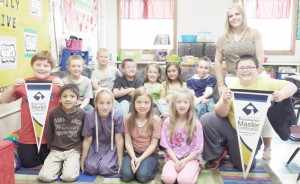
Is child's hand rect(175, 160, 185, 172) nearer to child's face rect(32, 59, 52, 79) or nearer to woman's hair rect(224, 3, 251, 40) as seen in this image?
woman's hair rect(224, 3, 251, 40)

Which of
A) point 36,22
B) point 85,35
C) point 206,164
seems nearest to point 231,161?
point 206,164

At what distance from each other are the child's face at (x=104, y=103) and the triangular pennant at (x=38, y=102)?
1.57ft

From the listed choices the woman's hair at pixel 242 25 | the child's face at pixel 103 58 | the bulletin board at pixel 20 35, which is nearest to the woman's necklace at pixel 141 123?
the woman's hair at pixel 242 25

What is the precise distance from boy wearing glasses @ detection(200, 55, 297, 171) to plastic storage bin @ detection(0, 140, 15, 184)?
64.4 inches

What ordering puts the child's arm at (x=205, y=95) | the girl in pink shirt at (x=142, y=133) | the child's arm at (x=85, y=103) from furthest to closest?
1. the child's arm at (x=205, y=95)
2. the child's arm at (x=85, y=103)
3. the girl in pink shirt at (x=142, y=133)

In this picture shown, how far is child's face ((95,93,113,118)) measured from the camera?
2.62 meters

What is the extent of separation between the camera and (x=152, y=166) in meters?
2.55

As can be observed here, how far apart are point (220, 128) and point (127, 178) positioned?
959mm

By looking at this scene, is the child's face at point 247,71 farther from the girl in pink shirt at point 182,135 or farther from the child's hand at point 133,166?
the child's hand at point 133,166

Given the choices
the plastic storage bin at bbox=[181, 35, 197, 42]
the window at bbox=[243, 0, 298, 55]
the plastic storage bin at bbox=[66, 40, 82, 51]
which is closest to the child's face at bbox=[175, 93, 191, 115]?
the plastic storage bin at bbox=[66, 40, 82, 51]

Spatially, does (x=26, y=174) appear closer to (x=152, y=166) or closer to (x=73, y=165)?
(x=73, y=165)

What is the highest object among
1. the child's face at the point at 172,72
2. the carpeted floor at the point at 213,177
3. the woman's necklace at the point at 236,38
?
the woman's necklace at the point at 236,38

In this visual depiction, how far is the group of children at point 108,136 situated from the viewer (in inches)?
99.0

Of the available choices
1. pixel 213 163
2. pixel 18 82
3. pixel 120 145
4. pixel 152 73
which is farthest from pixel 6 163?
pixel 152 73
